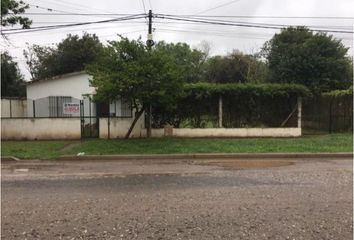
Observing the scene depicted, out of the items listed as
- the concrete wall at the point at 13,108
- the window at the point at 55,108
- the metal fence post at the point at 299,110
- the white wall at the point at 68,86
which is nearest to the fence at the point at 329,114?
the metal fence post at the point at 299,110

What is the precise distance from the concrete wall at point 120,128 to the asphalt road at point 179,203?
9.12 meters

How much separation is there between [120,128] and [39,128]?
3964 millimetres

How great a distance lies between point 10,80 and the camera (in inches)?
1640

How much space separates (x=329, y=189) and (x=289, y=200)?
1.45 meters

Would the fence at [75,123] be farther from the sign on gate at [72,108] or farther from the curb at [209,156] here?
the curb at [209,156]

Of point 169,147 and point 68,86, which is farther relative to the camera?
point 68,86

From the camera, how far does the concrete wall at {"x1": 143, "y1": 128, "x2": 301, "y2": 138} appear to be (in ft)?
68.7

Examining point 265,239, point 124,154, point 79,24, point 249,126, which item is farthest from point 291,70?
point 265,239

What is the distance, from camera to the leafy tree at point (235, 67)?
2125 inches

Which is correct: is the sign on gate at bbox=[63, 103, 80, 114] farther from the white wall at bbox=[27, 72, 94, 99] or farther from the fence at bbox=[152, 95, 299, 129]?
the white wall at bbox=[27, 72, 94, 99]

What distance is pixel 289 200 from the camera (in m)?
7.30

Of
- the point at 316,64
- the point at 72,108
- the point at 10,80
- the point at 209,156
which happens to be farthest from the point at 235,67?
the point at 209,156

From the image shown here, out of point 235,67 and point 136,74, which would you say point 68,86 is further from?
point 235,67

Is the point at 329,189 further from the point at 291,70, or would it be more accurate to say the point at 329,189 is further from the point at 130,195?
the point at 291,70
